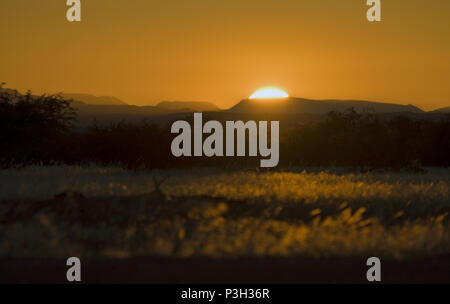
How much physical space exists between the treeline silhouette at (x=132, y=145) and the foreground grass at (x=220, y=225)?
1898 cm

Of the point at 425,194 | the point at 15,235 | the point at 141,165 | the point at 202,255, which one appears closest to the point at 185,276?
the point at 202,255

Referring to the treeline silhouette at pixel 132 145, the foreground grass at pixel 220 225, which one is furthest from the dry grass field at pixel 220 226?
the treeline silhouette at pixel 132 145

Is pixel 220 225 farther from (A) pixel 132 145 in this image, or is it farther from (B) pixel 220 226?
(A) pixel 132 145

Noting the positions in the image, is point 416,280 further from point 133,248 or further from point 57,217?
point 57,217

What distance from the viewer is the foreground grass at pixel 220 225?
1107 cm

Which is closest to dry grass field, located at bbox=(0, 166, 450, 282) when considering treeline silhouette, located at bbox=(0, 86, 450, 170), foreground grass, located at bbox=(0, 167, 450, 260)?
foreground grass, located at bbox=(0, 167, 450, 260)

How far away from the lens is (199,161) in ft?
130

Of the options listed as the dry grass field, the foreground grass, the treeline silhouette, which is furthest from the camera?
the treeline silhouette

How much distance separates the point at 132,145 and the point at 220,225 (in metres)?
28.2

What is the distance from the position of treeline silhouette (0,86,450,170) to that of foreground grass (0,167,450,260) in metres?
19.0

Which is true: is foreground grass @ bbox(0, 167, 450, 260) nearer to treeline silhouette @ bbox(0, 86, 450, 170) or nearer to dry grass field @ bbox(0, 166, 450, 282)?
dry grass field @ bbox(0, 166, 450, 282)

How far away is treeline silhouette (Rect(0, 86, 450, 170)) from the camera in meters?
39.8
